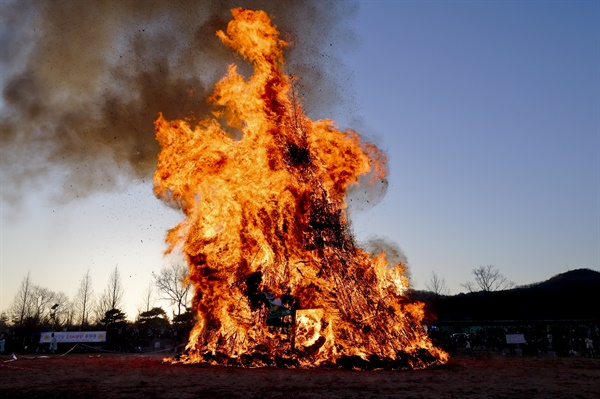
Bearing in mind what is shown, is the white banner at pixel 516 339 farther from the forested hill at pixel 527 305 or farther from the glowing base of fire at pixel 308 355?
the forested hill at pixel 527 305

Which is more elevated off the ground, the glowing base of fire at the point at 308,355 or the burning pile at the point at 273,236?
the burning pile at the point at 273,236

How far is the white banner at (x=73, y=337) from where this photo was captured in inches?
1196

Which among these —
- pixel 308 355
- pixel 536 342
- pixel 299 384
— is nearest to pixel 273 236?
pixel 308 355

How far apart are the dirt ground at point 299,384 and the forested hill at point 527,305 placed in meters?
30.0

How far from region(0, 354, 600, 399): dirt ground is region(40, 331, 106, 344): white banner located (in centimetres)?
1902

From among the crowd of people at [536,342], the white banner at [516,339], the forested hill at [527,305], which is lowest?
the crowd of people at [536,342]

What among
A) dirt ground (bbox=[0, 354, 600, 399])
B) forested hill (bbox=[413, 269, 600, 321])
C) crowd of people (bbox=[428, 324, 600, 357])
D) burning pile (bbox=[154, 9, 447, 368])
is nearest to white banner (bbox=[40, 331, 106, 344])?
burning pile (bbox=[154, 9, 447, 368])

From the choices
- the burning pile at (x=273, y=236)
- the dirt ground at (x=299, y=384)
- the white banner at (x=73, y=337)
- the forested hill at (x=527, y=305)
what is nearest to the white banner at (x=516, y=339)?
the burning pile at (x=273, y=236)

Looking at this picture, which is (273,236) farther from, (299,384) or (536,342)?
(536,342)

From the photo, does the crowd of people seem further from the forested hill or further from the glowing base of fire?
the glowing base of fire

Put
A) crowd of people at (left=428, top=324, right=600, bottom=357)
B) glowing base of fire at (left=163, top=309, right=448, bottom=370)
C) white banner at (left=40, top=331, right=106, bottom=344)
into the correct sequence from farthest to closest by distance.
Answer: white banner at (left=40, top=331, right=106, bottom=344), crowd of people at (left=428, top=324, right=600, bottom=357), glowing base of fire at (left=163, top=309, right=448, bottom=370)

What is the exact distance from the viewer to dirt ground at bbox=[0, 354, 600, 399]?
9875 millimetres

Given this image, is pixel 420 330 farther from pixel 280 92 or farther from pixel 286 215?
pixel 280 92

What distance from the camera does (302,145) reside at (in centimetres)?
1969
